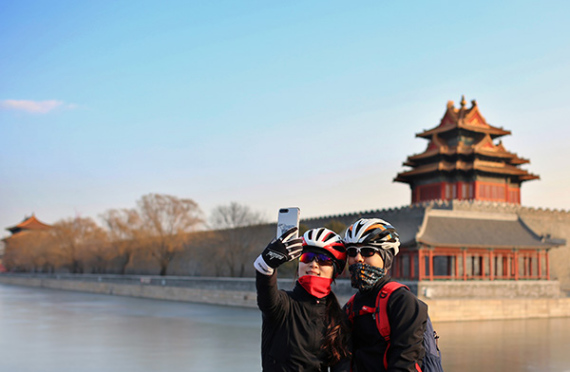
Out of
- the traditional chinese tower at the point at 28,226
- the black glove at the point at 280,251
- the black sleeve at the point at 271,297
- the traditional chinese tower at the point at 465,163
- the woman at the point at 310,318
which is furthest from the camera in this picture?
the traditional chinese tower at the point at 28,226

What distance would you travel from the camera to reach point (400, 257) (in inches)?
972

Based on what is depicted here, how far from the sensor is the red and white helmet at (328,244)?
3215 mm

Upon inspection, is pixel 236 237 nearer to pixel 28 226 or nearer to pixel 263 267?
pixel 263 267

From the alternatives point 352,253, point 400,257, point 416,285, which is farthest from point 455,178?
point 352,253

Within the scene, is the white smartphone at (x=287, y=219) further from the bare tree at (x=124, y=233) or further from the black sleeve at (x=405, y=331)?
the bare tree at (x=124, y=233)

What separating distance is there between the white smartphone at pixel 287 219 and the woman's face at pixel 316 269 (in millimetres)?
321

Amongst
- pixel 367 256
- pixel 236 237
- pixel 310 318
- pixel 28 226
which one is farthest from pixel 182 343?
pixel 28 226

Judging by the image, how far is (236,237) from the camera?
1380 inches

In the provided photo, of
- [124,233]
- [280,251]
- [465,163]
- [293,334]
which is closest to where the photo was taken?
[280,251]

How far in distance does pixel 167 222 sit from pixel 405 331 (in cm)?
3563

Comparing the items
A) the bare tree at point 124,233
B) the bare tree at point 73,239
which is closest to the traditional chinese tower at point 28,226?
the bare tree at point 73,239

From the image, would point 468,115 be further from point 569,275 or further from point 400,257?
point 400,257

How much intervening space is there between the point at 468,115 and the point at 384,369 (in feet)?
107

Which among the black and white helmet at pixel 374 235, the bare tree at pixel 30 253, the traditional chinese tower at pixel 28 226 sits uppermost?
the traditional chinese tower at pixel 28 226
